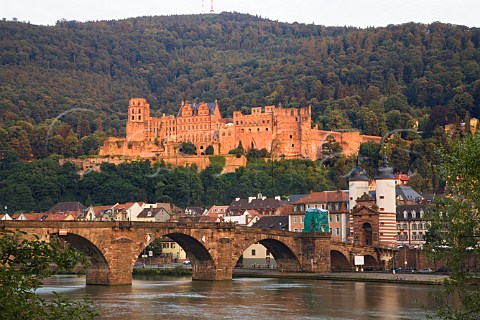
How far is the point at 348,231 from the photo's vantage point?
92.6 m

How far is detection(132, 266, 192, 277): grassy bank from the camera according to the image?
8775cm

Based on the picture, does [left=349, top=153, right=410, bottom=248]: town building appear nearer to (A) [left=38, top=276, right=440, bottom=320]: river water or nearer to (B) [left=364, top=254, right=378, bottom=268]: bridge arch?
(B) [left=364, top=254, right=378, bottom=268]: bridge arch

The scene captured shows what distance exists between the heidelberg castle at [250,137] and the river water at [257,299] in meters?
83.8

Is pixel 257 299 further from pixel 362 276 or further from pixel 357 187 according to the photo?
pixel 357 187

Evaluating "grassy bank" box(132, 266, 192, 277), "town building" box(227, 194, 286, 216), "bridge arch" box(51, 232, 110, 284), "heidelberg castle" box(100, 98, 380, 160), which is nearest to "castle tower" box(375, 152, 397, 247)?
"grassy bank" box(132, 266, 192, 277)

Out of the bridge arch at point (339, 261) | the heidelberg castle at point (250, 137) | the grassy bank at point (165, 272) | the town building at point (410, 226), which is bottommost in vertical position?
the grassy bank at point (165, 272)

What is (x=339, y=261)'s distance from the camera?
3327 inches

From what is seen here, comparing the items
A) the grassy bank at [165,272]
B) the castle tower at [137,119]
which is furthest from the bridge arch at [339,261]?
the castle tower at [137,119]

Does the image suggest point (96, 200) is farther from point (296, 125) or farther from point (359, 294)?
point (359, 294)

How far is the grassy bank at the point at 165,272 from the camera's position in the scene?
87750 mm

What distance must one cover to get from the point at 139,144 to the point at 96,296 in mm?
103911

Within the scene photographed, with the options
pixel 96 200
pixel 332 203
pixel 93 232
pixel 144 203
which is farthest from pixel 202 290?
pixel 96 200

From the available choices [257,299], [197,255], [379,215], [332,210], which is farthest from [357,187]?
[257,299]

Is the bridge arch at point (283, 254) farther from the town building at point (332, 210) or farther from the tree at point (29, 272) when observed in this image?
the tree at point (29, 272)
